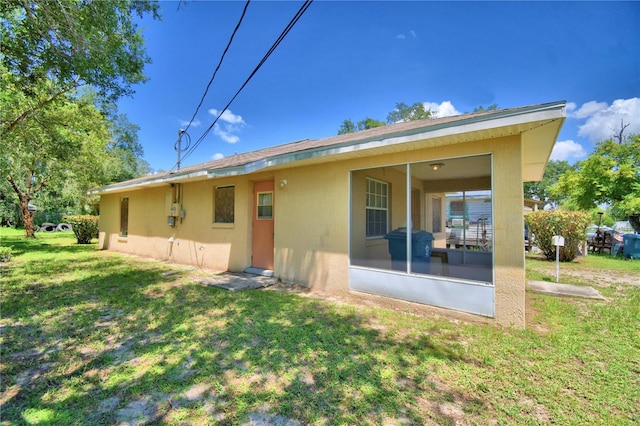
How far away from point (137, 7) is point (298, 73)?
4377 mm

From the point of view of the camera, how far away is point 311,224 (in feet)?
19.6

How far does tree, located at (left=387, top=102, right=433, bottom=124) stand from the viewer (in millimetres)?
28438

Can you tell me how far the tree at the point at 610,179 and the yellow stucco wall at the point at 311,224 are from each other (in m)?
13.5

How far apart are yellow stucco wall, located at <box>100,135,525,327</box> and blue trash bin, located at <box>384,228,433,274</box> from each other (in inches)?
12.0

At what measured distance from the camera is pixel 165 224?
964cm

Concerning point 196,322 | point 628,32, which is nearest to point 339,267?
point 196,322

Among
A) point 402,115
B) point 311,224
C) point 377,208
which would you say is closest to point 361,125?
point 402,115

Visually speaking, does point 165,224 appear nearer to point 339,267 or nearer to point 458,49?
point 339,267

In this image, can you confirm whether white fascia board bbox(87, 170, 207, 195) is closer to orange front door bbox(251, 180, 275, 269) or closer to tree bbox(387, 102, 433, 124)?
orange front door bbox(251, 180, 275, 269)

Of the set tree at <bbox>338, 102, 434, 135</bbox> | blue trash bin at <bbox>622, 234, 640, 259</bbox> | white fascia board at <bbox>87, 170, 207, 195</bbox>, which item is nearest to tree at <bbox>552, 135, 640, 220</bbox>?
blue trash bin at <bbox>622, 234, 640, 259</bbox>

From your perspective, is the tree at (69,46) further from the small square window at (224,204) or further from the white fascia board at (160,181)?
the small square window at (224,204)

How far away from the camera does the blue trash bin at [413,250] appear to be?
16.3ft

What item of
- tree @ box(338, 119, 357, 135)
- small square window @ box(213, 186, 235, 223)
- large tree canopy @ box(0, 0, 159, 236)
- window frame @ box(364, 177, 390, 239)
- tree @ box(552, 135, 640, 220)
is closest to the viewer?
large tree canopy @ box(0, 0, 159, 236)

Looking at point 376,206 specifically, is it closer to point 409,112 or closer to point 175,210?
point 175,210
